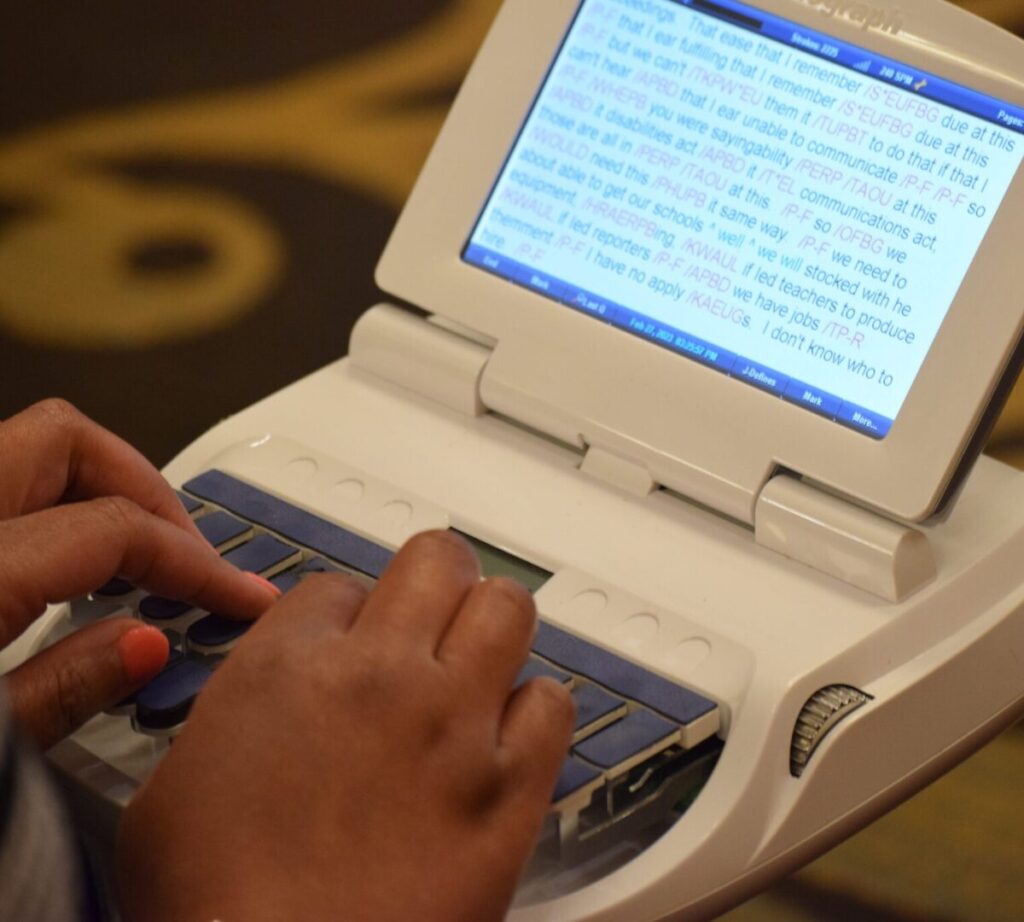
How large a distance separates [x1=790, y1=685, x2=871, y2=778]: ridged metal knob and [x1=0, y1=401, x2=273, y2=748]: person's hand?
9.1 inches

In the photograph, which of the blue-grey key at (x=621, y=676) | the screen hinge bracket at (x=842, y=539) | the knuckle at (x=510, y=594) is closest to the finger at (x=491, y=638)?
the knuckle at (x=510, y=594)

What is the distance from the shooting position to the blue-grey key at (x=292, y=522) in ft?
2.52

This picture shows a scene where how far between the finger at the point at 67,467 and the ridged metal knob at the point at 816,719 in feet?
0.90

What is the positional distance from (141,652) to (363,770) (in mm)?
142

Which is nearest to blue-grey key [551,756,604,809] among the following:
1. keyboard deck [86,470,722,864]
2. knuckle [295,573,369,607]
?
keyboard deck [86,470,722,864]

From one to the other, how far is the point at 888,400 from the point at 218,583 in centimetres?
31

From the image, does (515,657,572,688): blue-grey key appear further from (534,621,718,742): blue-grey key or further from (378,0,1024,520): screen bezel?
(378,0,1024,520): screen bezel

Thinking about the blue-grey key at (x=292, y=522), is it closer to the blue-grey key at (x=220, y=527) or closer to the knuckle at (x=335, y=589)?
the blue-grey key at (x=220, y=527)

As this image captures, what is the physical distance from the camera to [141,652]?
0.66 meters

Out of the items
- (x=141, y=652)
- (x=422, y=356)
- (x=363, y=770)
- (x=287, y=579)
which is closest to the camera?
(x=363, y=770)

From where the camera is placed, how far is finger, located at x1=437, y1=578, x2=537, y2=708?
0.59m

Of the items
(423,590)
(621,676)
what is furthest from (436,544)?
(621,676)

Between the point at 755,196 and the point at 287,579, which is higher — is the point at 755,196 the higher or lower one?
the higher one

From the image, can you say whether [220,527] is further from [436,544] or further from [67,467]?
[436,544]
